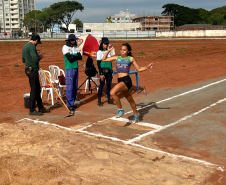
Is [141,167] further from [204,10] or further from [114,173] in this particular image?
[204,10]

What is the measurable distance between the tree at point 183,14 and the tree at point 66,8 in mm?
35504

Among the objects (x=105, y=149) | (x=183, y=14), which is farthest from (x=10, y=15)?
(x=105, y=149)

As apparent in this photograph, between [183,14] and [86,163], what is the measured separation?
110937mm

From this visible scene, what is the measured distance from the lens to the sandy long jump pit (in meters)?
4.30

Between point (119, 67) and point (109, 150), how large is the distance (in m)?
2.36

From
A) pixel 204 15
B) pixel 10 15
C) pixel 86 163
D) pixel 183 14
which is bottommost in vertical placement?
pixel 86 163

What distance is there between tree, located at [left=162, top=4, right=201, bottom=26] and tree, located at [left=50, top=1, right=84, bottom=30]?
116 feet

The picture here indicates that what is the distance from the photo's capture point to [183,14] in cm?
10806

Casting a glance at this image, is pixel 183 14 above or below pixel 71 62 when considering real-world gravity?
above

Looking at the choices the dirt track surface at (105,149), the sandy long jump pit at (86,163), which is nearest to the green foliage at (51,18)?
the dirt track surface at (105,149)

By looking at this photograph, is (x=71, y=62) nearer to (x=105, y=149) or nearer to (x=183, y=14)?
(x=105, y=149)

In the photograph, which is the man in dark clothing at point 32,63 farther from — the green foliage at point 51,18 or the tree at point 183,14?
the tree at point 183,14

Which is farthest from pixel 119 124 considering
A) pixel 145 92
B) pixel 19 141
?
pixel 145 92

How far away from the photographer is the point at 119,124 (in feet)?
23.8
